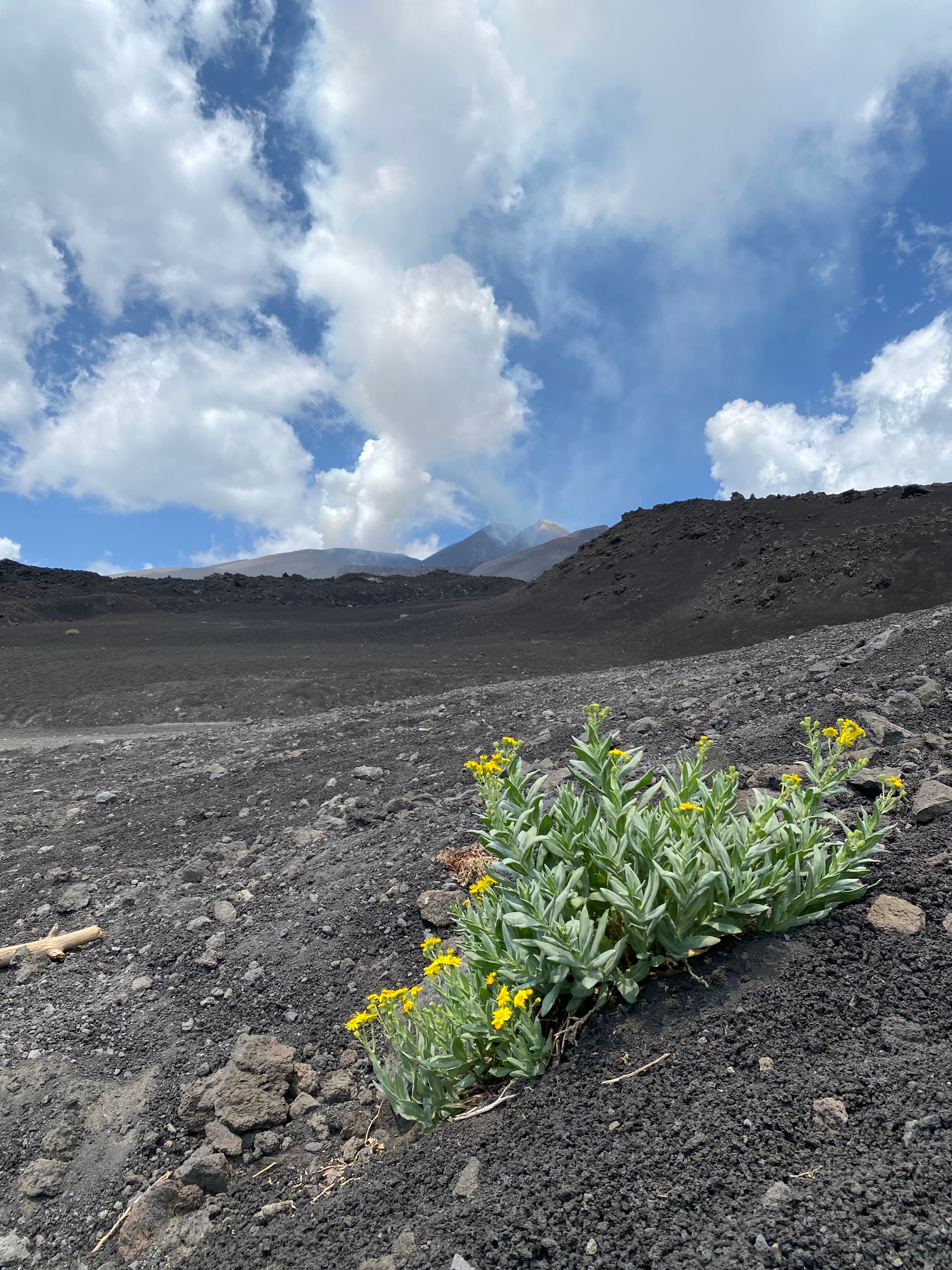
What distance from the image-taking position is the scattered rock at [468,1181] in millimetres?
1806

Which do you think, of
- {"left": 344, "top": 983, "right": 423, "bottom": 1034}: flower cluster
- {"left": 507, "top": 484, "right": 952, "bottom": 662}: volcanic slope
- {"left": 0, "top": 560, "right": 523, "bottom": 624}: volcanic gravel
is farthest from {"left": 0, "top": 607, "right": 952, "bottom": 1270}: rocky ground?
{"left": 0, "top": 560, "right": 523, "bottom": 624}: volcanic gravel

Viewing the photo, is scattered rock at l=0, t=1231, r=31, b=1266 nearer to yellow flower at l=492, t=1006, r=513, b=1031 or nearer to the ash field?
the ash field

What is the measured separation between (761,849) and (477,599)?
121 feet

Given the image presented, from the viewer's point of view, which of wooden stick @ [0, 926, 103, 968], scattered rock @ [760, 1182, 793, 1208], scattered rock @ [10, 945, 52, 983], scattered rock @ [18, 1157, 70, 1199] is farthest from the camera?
wooden stick @ [0, 926, 103, 968]

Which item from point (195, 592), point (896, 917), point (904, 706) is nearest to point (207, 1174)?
point (896, 917)

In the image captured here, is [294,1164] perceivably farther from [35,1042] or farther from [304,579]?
[304,579]

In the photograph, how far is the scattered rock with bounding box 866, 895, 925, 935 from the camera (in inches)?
89.5

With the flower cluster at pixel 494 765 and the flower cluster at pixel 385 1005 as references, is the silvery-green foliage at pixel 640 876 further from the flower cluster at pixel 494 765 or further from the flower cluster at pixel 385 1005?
the flower cluster at pixel 385 1005

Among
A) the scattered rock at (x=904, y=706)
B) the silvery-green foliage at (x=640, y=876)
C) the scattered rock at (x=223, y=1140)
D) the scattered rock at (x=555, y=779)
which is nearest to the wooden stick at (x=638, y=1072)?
the silvery-green foliage at (x=640, y=876)

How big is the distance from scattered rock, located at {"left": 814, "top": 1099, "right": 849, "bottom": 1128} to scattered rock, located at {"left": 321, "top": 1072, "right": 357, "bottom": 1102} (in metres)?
1.79

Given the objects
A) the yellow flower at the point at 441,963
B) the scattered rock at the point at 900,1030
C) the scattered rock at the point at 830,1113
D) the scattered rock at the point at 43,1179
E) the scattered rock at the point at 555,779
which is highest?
the scattered rock at the point at 555,779

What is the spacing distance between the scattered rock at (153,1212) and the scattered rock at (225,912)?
163 centimetres

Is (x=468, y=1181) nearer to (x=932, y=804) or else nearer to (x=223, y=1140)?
(x=223, y=1140)

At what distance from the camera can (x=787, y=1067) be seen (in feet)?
6.19
